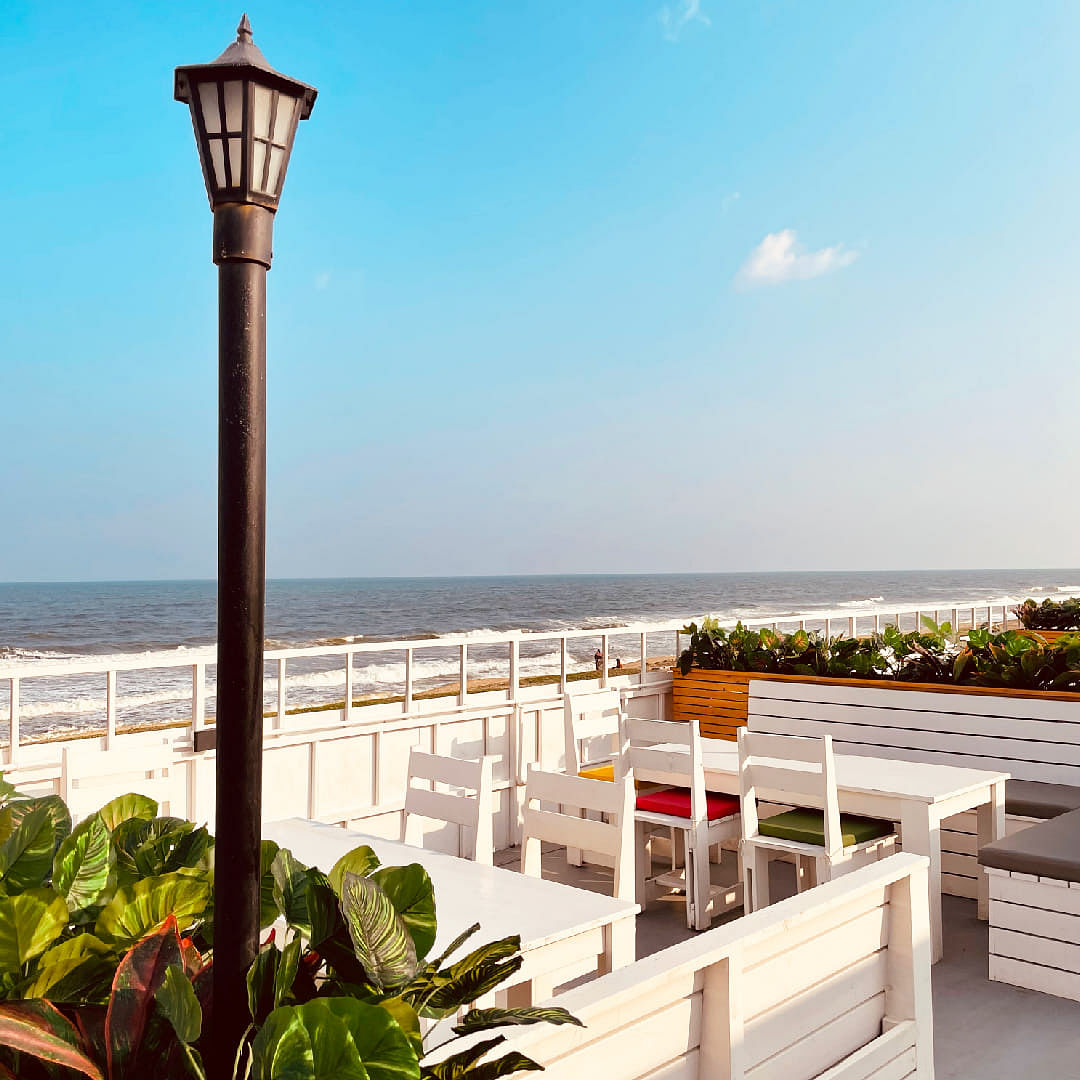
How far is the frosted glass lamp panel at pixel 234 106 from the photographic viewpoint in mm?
1023

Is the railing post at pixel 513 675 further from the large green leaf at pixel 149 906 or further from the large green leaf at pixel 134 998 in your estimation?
the large green leaf at pixel 134 998

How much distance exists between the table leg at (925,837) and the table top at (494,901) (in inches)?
70.7

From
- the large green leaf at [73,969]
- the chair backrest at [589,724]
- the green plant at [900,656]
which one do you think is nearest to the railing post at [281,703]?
the chair backrest at [589,724]

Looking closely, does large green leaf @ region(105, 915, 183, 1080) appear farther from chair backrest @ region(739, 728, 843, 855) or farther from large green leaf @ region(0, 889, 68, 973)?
chair backrest @ region(739, 728, 843, 855)

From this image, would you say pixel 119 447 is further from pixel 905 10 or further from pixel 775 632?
pixel 775 632

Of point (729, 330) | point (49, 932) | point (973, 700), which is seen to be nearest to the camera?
point (49, 932)

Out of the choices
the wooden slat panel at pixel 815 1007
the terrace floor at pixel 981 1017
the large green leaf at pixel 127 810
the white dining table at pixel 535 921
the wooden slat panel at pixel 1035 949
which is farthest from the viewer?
the wooden slat panel at pixel 1035 949

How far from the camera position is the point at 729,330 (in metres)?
28.4

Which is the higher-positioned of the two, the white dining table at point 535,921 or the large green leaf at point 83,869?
the large green leaf at point 83,869

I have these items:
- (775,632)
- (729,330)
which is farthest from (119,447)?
(775,632)

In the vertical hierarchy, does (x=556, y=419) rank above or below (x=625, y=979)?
above

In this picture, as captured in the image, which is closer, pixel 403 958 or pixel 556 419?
pixel 403 958

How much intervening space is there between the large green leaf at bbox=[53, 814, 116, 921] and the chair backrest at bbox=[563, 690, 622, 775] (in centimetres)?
347

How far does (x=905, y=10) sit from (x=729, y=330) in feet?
46.5
